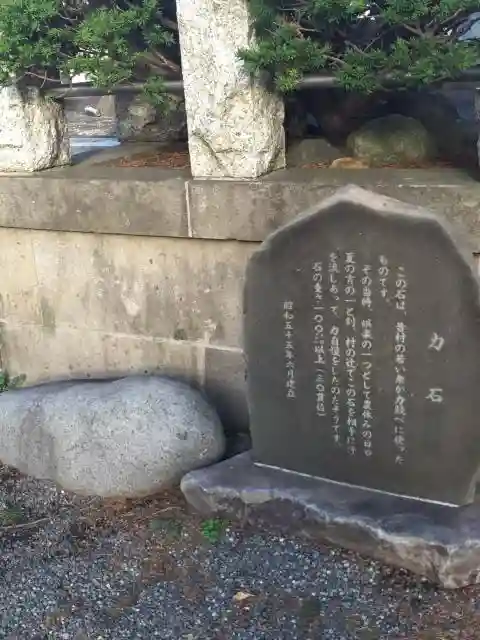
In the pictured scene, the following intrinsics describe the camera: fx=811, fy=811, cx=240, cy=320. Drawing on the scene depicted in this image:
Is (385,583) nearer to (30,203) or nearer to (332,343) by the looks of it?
(332,343)

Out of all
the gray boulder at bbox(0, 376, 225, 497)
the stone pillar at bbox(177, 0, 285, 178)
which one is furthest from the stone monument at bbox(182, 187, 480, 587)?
the stone pillar at bbox(177, 0, 285, 178)

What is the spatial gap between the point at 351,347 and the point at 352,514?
2.00ft

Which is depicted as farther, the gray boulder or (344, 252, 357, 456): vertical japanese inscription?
the gray boulder

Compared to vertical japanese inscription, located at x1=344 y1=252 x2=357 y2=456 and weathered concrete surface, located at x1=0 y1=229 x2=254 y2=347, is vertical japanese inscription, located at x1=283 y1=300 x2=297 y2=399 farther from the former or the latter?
weathered concrete surface, located at x1=0 y1=229 x2=254 y2=347

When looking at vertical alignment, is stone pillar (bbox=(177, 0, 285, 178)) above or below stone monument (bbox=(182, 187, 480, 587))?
above

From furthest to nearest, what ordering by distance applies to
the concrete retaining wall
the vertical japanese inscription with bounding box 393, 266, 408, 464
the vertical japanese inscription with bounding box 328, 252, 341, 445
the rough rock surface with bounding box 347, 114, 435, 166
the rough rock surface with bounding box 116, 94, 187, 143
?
the rough rock surface with bounding box 116, 94, 187, 143, the rough rock surface with bounding box 347, 114, 435, 166, the concrete retaining wall, the vertical japanese inscription with bounding box 328, 252, 341, 445, the vertical japanese inscription with bounding box 393, 266, 408, 464

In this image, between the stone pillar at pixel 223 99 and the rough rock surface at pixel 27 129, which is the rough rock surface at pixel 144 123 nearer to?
the rough rock surface at pixel 27 129

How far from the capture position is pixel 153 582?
9.61 feet

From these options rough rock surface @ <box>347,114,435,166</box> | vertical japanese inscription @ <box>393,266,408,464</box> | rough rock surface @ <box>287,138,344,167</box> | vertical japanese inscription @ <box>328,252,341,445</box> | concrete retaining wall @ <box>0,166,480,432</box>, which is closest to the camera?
vertical japanese inscription @ <box>393,266,408,464</box>

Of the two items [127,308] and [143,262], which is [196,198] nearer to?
[143,262]

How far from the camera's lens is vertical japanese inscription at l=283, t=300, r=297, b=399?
3.11 m

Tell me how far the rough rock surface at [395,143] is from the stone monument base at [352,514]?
5.24 ft

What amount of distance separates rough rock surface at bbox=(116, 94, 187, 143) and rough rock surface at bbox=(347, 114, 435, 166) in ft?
4.82

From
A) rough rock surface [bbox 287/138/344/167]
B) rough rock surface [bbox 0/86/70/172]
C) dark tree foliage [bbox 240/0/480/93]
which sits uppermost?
dark tree foliage [bbox 240/0/480/93]
